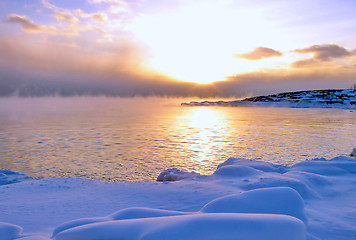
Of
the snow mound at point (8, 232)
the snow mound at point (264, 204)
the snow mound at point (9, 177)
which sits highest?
the snow mound at point (264, 204)

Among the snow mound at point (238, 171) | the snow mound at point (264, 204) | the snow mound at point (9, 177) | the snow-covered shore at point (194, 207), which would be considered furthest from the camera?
the snow mound at point (9, 177)

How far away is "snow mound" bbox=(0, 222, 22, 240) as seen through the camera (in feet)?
9.34

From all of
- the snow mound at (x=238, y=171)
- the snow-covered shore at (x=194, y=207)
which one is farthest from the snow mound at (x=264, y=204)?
the snow mound at (x=238, y=171)

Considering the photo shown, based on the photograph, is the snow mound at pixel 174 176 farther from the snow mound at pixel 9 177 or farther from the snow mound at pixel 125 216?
the snow mound at pixel 9 177

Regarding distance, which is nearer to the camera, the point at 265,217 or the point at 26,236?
the point at 265,217

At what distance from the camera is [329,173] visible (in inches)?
242

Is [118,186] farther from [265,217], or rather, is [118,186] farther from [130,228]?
[265,217]

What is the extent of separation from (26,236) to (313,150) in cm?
1147

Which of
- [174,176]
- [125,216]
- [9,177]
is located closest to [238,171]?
[174,176]

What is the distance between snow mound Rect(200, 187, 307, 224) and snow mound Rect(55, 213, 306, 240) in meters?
0.59

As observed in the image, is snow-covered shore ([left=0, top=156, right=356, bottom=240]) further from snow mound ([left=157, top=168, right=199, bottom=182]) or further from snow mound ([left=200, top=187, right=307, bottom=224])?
snow mound ([left=157, top=168, right=199, bottom=182])

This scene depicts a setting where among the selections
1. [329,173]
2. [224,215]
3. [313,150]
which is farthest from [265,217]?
[313,150]

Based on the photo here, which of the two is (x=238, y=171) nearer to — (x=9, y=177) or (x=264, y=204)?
(x=264, y=204)

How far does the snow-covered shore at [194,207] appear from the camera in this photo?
2.51 metres
